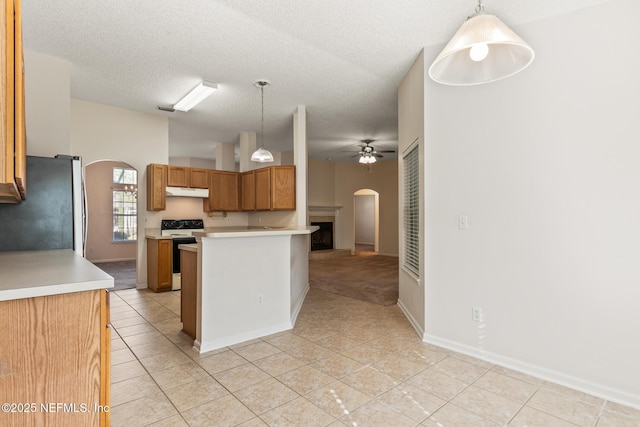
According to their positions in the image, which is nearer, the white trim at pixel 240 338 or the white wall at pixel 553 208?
the white wall at pixel 553 208

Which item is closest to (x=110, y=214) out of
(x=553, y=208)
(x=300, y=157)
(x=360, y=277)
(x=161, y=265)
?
(x=161, y=265)

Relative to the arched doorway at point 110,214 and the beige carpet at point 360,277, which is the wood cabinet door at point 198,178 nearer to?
the beige carpet at point 360,277

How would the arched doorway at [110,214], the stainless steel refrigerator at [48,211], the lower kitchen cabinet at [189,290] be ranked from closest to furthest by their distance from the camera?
1. the stainless steel refrigerator at [48,211]
2. the lower kitchen cabinet at [189,290]
3. the arched doorway at [110,214]

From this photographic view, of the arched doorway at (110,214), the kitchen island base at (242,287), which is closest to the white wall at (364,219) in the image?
the arched doorway at (110,214)

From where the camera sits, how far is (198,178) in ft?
20.0

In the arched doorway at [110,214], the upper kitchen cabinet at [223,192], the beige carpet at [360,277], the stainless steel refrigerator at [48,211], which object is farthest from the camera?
the arched doorway at [110,214]

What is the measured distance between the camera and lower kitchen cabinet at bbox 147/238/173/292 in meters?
5.21

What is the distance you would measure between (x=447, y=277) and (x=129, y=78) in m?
4.30

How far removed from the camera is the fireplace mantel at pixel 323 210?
9568 mm

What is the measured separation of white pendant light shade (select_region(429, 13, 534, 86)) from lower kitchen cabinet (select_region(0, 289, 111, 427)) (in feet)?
6.62

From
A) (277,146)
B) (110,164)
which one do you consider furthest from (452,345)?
(110,164)

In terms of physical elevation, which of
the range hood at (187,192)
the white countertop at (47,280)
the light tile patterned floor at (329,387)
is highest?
the range hood at (187,192)

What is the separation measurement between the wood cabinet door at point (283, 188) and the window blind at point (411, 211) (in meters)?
1.97

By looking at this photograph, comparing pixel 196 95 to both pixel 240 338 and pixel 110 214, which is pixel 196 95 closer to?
pixel 240 338
